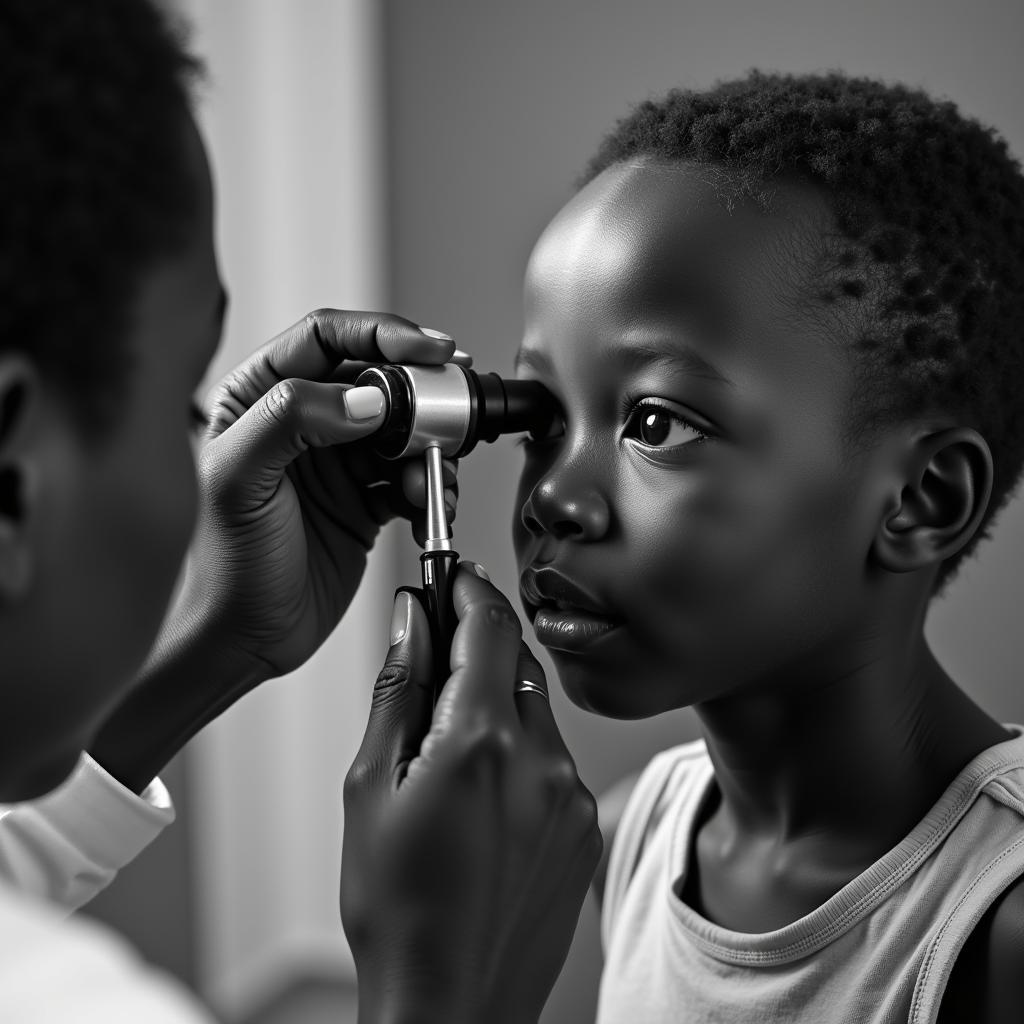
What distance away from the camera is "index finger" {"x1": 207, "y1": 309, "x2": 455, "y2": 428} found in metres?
0.87

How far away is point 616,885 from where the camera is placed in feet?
3.51

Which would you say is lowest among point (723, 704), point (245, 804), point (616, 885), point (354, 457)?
point (245, 804)

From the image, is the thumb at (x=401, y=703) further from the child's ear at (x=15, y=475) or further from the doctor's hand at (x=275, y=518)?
the child's ear at (x=15, y=475)

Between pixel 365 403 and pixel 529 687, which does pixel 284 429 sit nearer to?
pixel 365 403

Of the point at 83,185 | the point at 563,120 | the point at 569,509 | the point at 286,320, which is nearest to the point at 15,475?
the point at 83,185

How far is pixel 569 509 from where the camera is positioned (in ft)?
2.69

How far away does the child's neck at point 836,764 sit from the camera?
2.87 feet

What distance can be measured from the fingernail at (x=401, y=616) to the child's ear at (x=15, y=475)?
31 centimetres

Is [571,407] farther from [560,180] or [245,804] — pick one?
[245,804]

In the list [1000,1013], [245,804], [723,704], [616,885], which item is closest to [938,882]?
[1000,1013]

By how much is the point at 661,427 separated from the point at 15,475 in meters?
0.46

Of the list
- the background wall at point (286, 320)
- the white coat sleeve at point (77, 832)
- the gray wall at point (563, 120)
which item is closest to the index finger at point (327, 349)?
the white coat sleeve at point (77, 832)

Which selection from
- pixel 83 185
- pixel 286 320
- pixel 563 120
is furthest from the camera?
pixel 286 320

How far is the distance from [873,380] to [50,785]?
0.57 metres
